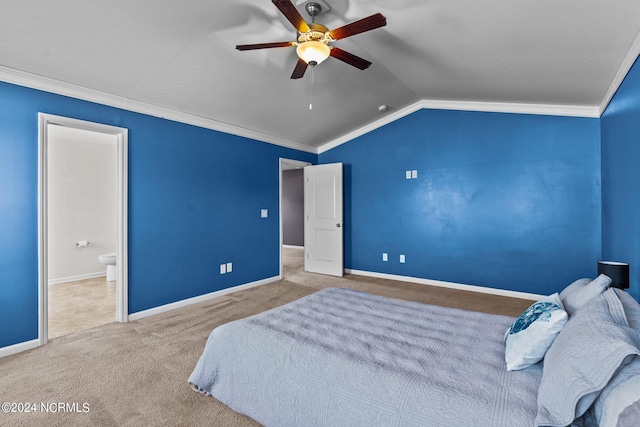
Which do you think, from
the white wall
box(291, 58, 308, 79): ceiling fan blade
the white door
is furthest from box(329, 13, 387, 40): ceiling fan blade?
the white wall

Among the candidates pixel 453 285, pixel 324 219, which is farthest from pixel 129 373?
pixel 453 285

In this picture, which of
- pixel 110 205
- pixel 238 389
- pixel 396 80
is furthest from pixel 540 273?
pixel 110 205

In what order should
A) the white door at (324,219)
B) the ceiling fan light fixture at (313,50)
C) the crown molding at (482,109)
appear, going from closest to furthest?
1. the ceiling fan light fixture at (313,50)
2. the crown molding at (482,109)
3. the white door at (324,219)

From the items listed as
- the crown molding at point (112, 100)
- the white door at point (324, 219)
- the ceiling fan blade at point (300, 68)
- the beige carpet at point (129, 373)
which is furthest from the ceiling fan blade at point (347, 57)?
the white door at point (324, 219)

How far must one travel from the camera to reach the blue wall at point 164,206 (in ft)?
8.58

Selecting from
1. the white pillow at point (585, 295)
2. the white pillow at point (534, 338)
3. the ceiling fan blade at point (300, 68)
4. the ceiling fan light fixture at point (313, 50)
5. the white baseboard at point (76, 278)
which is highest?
the ceiling fan blade at point (300, 68)

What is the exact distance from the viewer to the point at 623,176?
Answer: 269 cm

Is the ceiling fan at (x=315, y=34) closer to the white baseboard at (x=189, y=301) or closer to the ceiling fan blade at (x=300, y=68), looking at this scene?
the ceiling fan blade at (x=300, y=68)

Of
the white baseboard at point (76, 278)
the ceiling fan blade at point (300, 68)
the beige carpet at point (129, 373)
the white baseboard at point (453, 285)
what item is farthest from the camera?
the white baseboard at point (76, 278)

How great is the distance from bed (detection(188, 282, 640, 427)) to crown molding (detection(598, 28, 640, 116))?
7.48 feet

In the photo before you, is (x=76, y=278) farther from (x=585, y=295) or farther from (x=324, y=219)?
(x=585, y=295)

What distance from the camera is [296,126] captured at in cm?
482

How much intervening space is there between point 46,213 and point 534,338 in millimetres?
3817

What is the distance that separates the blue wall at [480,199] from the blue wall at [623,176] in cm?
40
